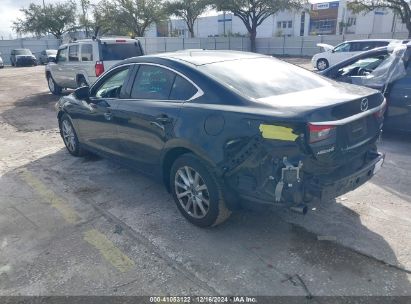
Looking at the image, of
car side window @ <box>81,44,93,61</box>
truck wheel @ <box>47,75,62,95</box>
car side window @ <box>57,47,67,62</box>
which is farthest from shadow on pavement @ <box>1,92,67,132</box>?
car side window @ <box>81,44,93,61</box>

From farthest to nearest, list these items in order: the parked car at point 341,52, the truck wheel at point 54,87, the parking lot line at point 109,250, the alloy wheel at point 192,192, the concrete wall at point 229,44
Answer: the concrete wall at point 229,44 → the parked car at point 341,52 → the truck wheel at point 54,87 → the alloy wheel at point 192,192 → the parking lot line at point 109,250

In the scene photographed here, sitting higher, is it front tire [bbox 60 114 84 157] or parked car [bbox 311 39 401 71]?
parked car [bbox 311 39 401 71]

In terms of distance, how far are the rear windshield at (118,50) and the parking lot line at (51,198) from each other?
232 inches

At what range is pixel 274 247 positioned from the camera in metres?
3.18

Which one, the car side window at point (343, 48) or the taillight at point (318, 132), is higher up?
the car side window at point (343, 48)

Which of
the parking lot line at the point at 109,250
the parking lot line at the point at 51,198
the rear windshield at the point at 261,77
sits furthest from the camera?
the parking lot line at the point at 51,198

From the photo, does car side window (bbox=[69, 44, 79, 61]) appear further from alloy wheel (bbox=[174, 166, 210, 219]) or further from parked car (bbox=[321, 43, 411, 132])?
alloy wheel (bbox=[174, 166, 210, 219])

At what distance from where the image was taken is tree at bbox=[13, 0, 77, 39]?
4400 centimetres

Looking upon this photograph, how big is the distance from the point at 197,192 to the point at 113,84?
2.07m

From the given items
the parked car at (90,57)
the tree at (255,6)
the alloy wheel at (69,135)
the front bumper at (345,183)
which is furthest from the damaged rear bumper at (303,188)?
the tree at (255,6)

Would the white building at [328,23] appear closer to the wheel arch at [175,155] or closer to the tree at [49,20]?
the tree at [49,20]

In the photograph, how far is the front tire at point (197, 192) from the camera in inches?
125

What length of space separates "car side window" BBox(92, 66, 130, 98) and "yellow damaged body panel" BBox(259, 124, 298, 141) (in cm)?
221

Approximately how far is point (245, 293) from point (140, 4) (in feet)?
122
